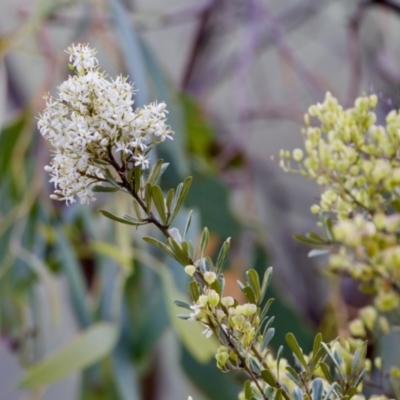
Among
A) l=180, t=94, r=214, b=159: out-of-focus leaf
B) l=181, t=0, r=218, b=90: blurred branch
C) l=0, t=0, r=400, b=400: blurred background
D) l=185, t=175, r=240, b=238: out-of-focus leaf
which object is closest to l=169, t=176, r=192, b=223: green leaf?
l=0, t=0, r=400, b=400: blurred background

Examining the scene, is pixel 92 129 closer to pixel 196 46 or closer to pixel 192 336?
pixel 192 336

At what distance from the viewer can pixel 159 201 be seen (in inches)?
7.8

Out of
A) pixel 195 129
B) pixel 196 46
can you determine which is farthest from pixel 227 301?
pixel 196 46

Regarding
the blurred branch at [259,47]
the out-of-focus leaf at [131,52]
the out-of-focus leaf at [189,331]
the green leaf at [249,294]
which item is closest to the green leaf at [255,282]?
the green leaf at [249,294]

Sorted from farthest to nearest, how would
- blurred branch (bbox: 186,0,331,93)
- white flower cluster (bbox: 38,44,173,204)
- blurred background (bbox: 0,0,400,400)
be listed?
blurred branch (bbox: 186,0,331,93), blurred background (bbox: 0,0,400,400), white flower cluster (bbox: 38,44,173,204)

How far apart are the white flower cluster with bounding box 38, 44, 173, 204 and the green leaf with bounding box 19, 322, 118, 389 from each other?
1.34ft

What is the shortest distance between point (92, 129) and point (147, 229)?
1.94 feet

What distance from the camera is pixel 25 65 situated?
1381 mm

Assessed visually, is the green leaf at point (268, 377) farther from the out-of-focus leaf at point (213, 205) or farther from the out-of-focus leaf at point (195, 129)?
the out-of-focus leaf at point (195, 129)

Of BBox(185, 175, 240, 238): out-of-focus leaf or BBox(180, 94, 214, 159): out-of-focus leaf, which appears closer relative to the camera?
BBox(185, 175, 240, 238): out-of-focus leaf

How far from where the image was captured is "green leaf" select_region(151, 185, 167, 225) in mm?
195

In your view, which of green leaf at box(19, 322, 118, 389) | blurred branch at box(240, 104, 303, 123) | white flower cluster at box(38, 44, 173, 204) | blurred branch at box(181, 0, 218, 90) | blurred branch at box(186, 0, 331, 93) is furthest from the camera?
blurred branch at box(186, 0, 331, 93)

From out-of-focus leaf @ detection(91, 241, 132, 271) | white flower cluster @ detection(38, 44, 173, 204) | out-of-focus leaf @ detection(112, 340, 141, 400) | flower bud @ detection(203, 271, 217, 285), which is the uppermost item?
white flower cluster @ detection(38, 44, 173, 204)

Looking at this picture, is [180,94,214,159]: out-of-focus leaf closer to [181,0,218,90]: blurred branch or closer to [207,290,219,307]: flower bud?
[181,0,218,90]: blurred branch
